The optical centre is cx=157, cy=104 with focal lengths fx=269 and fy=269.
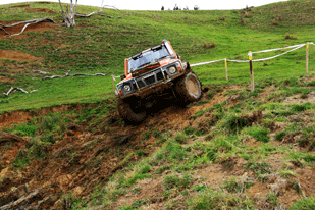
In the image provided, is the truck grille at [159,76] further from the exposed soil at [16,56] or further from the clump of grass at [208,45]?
the exposed soil at [16,56]

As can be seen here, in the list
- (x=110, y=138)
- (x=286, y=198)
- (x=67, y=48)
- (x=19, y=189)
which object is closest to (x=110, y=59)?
(x=67, y=48)

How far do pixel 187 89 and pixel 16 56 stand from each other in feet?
71.1

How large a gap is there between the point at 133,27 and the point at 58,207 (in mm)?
30989

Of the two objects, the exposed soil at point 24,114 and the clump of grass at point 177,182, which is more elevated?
the clump of grass at point 177,182

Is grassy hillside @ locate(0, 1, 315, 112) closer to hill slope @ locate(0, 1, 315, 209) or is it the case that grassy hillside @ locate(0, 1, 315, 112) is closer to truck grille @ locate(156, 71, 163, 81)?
→ hill slope @ locate(0, 1, 315, 209)

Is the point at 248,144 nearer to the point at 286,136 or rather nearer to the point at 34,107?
the point at 286,136

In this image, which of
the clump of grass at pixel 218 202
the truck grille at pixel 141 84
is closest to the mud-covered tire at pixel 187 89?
the truck grille at pixel 141 84

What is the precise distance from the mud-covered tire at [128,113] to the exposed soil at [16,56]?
1897cm

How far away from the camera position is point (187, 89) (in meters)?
8.21

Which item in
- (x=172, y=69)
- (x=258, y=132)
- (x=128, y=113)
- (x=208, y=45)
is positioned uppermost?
(x=172, y=69)

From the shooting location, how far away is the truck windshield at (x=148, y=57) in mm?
Answer: 9512

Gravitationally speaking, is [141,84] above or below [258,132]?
above

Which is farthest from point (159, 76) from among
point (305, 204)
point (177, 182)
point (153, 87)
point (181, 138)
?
point (305, 204)

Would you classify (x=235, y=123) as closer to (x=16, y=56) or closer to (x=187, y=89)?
(x=187, y=89)
